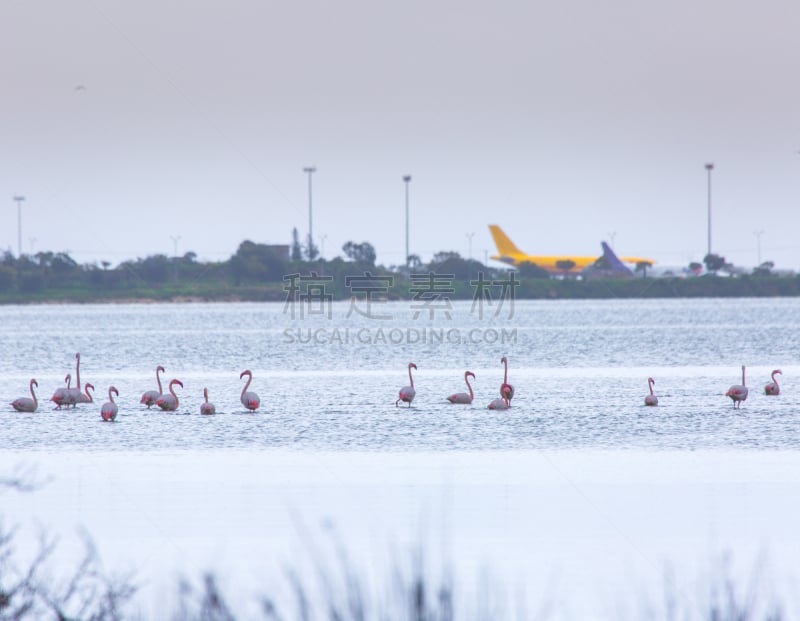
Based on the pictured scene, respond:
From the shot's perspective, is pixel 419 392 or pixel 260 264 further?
pixel 260 264

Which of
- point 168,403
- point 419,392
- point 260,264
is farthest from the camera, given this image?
point 260,264

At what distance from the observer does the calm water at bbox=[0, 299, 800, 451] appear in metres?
23.3

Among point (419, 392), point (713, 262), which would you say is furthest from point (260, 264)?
point (419, 392)

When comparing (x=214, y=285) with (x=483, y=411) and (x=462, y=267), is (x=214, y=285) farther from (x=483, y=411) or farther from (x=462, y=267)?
(x=483, y=411)

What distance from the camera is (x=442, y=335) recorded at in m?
90.8

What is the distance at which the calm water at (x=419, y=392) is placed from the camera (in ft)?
76.4

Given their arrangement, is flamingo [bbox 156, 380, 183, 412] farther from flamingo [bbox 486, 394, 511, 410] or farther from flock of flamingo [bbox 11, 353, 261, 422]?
flamingo [bbox 486, 394, 511, 410]

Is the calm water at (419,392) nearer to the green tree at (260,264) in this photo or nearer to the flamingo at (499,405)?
the flamingo at (499,405)

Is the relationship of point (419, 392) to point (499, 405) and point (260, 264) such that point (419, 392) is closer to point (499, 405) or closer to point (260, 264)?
point (499, 405)

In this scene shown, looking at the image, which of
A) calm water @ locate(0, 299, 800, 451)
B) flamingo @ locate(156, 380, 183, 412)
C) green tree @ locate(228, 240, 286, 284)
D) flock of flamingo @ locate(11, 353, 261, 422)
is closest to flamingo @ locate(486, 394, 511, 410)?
calm water @ locate(0, 299, 800, 451)

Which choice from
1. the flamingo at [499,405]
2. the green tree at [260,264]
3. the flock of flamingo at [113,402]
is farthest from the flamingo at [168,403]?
the green tree at [260,264]

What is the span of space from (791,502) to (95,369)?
37.6 metres

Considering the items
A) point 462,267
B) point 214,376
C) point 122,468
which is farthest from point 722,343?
point 462,267

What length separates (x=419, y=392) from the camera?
3538 cm
